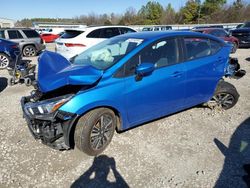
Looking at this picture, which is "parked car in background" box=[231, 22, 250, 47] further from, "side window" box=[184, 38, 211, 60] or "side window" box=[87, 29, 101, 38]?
"side window" box=[184, 38, 211, 60]

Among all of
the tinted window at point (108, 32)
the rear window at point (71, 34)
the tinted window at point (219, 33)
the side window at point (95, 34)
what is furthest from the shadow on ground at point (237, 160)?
the tinted window at point (219, 33)

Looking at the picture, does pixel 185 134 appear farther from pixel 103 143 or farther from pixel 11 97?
pixel 11 97

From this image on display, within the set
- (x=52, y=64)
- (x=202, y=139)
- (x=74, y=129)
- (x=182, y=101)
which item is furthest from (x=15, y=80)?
(x=202, y=139)

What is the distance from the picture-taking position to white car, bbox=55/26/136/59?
7594 millimetres

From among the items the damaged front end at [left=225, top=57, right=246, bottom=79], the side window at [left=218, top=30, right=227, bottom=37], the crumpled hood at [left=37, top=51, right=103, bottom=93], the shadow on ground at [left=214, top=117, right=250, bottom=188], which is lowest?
the shadow on ground at [left=214, top=117, right=250, bottom=188]

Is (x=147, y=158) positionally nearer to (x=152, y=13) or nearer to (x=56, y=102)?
Result: (x=56, y=102)

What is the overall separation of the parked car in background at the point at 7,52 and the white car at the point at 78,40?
207 centimetres

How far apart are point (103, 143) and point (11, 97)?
12.1 ft

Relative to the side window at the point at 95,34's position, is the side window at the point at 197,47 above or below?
below

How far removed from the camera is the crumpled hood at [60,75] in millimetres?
2812

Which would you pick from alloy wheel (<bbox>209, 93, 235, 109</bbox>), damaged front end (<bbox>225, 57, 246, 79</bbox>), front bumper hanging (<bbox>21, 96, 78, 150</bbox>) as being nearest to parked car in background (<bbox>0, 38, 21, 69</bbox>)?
front bumper hanging (<bbox>21, 96, 78, 150</bbox>)

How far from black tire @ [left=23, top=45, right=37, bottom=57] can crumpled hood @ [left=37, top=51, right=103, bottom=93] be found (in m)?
10.5

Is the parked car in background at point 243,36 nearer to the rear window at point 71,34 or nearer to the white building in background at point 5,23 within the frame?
the rear window at point 71,34

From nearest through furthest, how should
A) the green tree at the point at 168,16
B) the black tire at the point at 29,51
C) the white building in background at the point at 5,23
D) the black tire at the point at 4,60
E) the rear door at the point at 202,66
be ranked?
the rear door at the point at 202,66, the black tire at the point at 4,60, the black tire at the point at 29,51, the white building in background at the point at 5,23, the green tree at the point at 168,16
